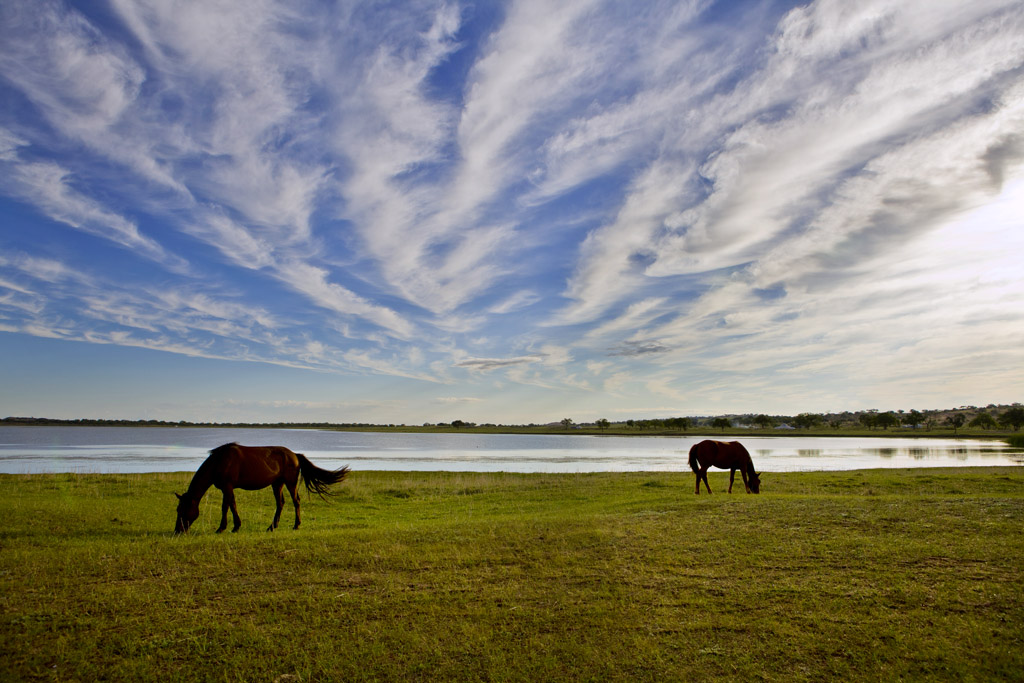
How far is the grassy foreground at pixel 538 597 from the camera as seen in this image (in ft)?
21.4

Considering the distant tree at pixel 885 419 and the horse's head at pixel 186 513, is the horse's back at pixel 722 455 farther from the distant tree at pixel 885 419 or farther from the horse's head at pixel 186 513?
the distant tree at pixel 885 419

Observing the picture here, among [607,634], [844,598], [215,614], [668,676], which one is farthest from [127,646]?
[844,598]

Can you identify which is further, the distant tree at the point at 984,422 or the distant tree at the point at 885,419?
the distant tree at the point at 885,419

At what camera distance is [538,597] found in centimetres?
876

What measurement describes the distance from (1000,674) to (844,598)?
2.29 metres

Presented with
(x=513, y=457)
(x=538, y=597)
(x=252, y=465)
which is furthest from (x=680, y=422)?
(x=538, y=597)

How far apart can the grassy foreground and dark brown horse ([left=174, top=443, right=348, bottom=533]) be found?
3.28 ft

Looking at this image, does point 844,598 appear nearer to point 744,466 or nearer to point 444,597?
point 444,597

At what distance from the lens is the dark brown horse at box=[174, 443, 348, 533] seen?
14445mm

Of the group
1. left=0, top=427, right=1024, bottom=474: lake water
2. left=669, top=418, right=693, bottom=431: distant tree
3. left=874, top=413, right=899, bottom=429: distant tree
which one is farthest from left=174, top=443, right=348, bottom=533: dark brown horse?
left=874, top=413, right=899, bottom=429: distant tree

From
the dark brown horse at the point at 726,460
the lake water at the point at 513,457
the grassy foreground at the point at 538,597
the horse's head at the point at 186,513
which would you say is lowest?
the lake water at the point at 513,457

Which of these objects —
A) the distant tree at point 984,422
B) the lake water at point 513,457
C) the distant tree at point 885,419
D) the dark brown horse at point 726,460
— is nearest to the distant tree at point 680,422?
the distant tree at point 885,419

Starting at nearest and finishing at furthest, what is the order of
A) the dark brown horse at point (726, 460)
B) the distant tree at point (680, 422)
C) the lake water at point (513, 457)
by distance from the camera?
the dark brown horse at point (726, 460) → the lake water at point (513, 457) → the distant tree at point (680, 422)

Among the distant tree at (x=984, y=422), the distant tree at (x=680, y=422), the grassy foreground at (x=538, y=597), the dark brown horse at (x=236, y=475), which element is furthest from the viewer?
the distant tree at (x=680, y=422)
